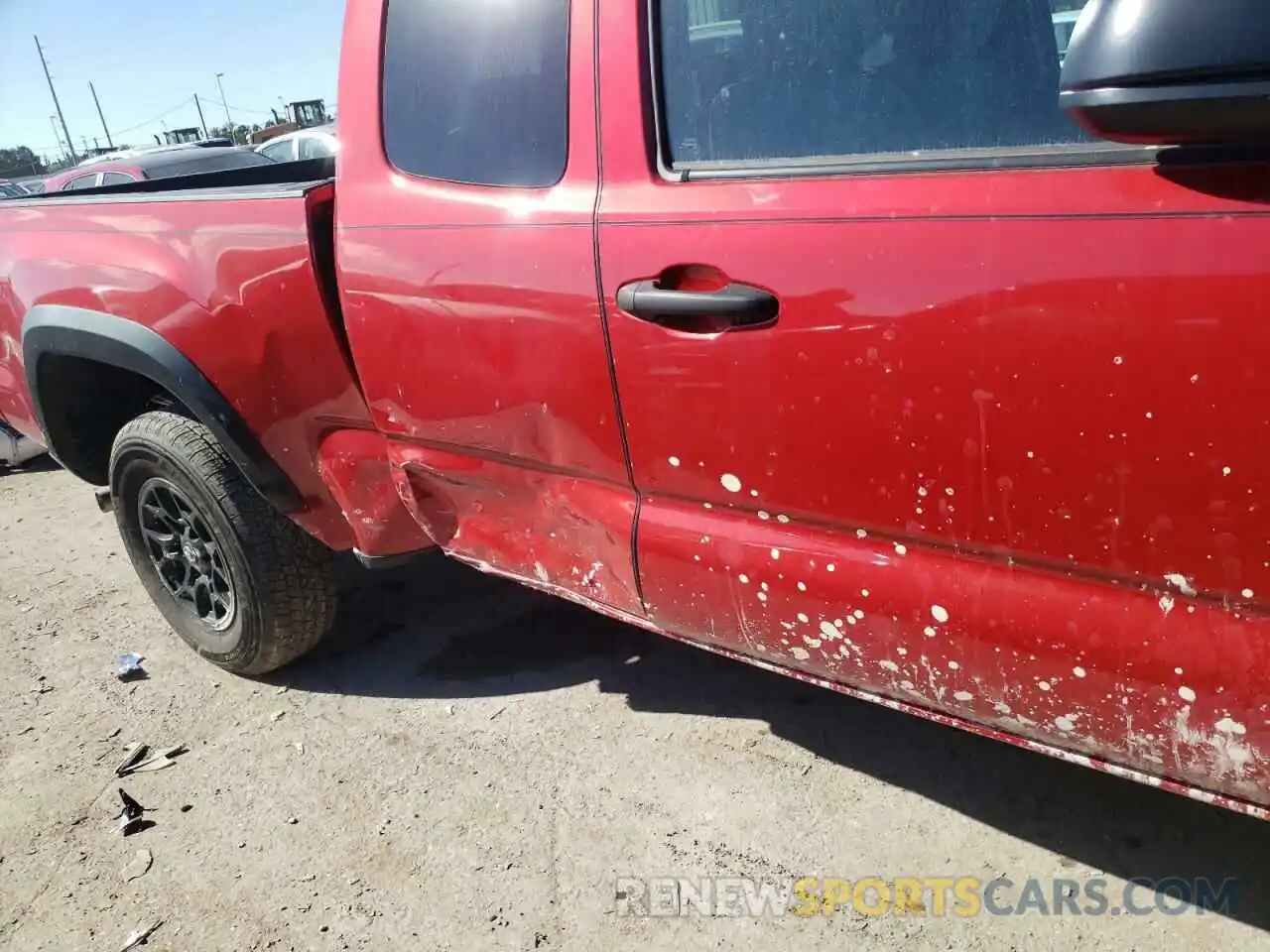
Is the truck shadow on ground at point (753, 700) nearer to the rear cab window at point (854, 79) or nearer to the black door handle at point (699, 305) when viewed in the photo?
the black door handle at point (699, 305)

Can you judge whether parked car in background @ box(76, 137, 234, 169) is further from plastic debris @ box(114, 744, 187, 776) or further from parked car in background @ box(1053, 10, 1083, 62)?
parked car in background @ box(1053, 10, 1083, 62)

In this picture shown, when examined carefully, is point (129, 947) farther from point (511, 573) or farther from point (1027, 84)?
point (1027, 84)

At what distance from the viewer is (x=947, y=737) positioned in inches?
98.8

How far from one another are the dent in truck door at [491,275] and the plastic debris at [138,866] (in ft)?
3.51

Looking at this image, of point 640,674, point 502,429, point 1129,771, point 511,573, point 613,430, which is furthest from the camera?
point 640,674

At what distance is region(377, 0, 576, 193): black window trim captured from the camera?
1899 millimetres

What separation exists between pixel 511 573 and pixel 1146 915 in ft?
4.80

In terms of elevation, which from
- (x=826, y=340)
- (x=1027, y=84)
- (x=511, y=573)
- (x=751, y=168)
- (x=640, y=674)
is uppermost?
(x=1027, y=84)

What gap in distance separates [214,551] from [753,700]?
63.6 inches

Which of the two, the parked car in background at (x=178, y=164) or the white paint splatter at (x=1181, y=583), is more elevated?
the white paint splatter at (x=1181, y=583)

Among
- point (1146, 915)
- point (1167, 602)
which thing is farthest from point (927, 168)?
point (1146, 915)

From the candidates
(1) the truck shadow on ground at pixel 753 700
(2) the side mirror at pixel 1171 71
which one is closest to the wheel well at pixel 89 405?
(1) the truck shadow on ground at pixel 753 700

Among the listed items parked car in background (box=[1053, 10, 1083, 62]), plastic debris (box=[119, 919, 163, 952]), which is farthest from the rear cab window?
plastic debris (box=[119, 919, 163, 952])

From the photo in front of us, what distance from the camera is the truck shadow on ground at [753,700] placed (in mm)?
2100
